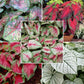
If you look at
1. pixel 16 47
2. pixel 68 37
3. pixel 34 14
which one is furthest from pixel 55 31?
pixel 16 47

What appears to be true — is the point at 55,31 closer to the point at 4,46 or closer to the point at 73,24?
the point at 73,24

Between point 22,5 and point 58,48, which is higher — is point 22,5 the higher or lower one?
the higher one

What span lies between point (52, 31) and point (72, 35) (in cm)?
19

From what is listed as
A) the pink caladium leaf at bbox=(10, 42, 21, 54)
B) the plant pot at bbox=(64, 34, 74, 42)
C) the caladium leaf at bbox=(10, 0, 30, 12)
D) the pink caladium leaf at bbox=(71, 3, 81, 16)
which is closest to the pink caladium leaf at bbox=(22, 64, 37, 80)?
the pink caladium leaf at bbox=(10, 42, 21, 54)

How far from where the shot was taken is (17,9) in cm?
118

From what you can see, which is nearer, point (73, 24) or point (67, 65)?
point (67, 65)

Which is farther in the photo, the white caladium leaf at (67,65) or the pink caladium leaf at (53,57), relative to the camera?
the pink caladium leaf at (53,57)

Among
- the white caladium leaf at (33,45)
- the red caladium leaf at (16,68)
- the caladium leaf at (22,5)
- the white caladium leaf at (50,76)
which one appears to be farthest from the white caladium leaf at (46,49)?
the caladium leaf at (22,5)

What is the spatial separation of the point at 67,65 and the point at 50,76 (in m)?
0.19

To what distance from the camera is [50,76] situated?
1.12m

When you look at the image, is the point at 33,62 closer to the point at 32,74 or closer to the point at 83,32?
the point at 32,74

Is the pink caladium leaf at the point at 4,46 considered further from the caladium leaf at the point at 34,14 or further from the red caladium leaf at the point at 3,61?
the caladium leaf at the point at 34,14

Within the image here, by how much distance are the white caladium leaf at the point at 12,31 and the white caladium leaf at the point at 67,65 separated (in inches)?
16.1

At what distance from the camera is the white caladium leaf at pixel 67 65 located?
1.01m
